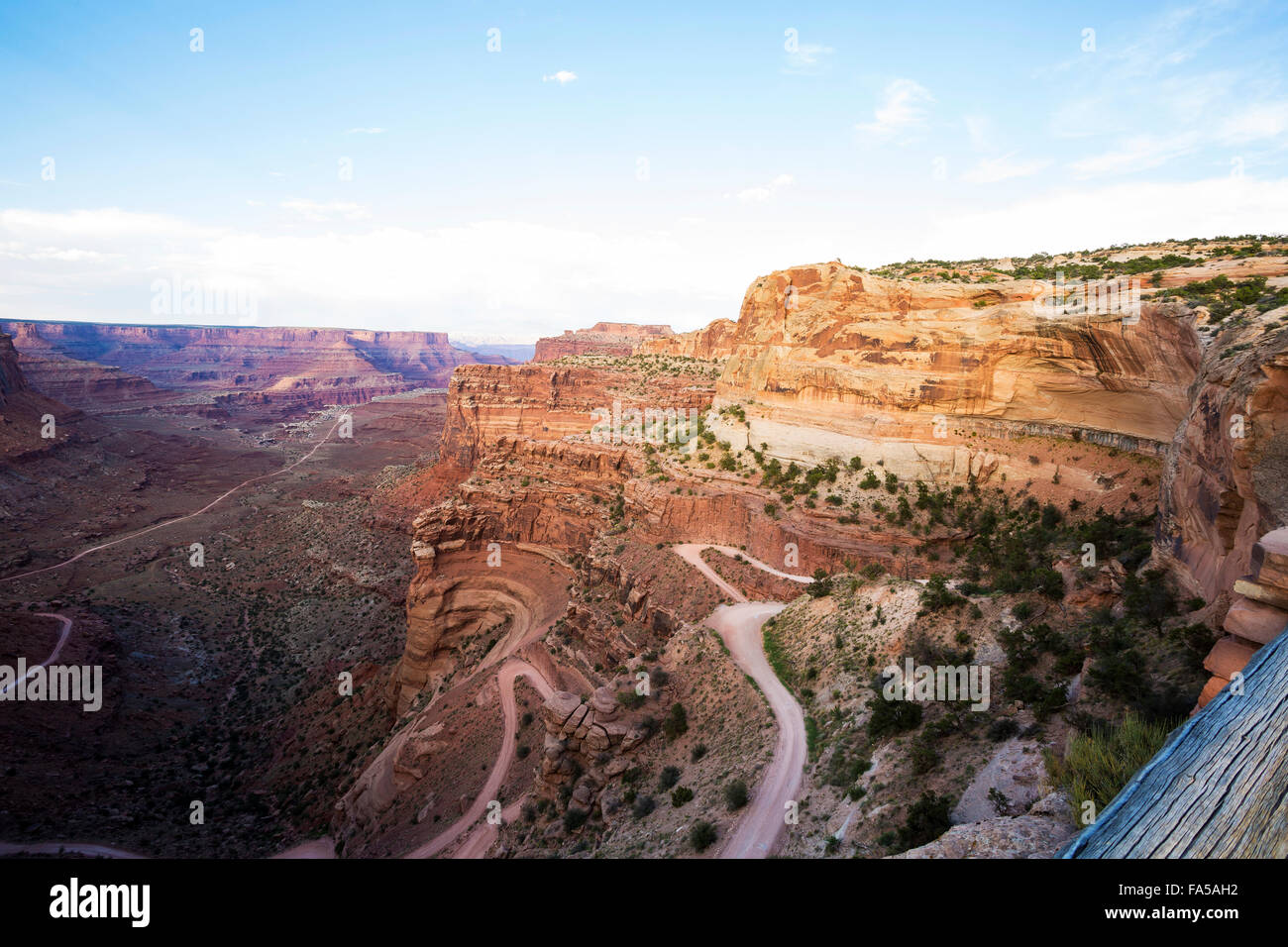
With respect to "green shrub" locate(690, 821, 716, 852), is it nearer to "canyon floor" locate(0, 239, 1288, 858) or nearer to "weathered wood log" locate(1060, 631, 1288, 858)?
"canyon floor" locate(0, 239, 1288, 858)

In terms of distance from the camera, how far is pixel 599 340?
136 metres

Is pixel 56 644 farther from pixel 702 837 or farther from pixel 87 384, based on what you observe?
pixel 87 384

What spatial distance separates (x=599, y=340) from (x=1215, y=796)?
136475mm

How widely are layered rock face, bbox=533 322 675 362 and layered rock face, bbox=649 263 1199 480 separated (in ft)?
255

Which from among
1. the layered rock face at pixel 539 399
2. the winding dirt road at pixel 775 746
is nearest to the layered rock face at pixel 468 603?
the winding dirt road at pixel 775 746

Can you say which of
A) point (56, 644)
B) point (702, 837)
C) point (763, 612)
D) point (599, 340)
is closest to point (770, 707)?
point (702, 837)

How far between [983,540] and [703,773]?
55.0 feet

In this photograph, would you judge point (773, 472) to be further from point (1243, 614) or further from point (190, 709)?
point (190, 709)

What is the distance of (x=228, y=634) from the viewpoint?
41.1 metres

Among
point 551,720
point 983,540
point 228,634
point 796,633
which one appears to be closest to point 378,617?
point 228,634

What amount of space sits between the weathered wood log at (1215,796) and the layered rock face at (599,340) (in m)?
108

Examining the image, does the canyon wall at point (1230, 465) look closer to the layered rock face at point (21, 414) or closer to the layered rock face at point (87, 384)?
the layered rock face at point (21, 414)

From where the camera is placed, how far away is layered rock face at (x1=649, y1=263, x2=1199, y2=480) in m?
23.6

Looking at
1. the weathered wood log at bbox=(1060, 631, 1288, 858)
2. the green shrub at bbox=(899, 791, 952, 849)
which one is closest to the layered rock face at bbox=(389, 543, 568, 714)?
the green shrub at bbox=(899, 791, 952, 849)
